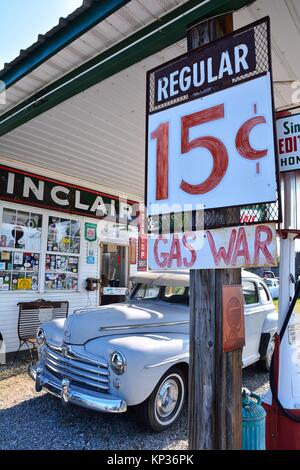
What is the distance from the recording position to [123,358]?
360 cm

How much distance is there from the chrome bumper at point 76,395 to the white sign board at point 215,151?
7.24ft

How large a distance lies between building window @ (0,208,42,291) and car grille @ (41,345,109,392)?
2.83 m

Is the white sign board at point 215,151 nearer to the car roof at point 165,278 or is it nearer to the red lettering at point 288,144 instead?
the red lettering at point 288,144

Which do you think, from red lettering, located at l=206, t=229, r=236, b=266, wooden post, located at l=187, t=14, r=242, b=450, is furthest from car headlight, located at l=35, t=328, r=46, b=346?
red lettering, located at l=206, t=229, r=236, b=266

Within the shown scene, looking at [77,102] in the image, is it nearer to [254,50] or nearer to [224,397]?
[254,50]

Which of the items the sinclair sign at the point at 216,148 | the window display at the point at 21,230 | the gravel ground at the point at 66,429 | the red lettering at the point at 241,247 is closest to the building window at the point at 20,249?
the window display at the point at 21,230

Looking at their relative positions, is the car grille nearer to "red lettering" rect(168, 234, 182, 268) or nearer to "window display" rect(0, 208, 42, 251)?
"red lettering" rect(168, 234, 182, 268)

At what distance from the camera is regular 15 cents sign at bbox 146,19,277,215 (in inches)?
72.7

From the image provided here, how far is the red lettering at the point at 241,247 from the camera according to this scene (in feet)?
6.08

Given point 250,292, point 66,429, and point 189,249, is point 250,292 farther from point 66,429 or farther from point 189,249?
point 189,249

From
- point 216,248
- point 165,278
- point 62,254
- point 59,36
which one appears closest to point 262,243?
point 216,248

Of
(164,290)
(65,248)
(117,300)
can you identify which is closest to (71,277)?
(65,248)
